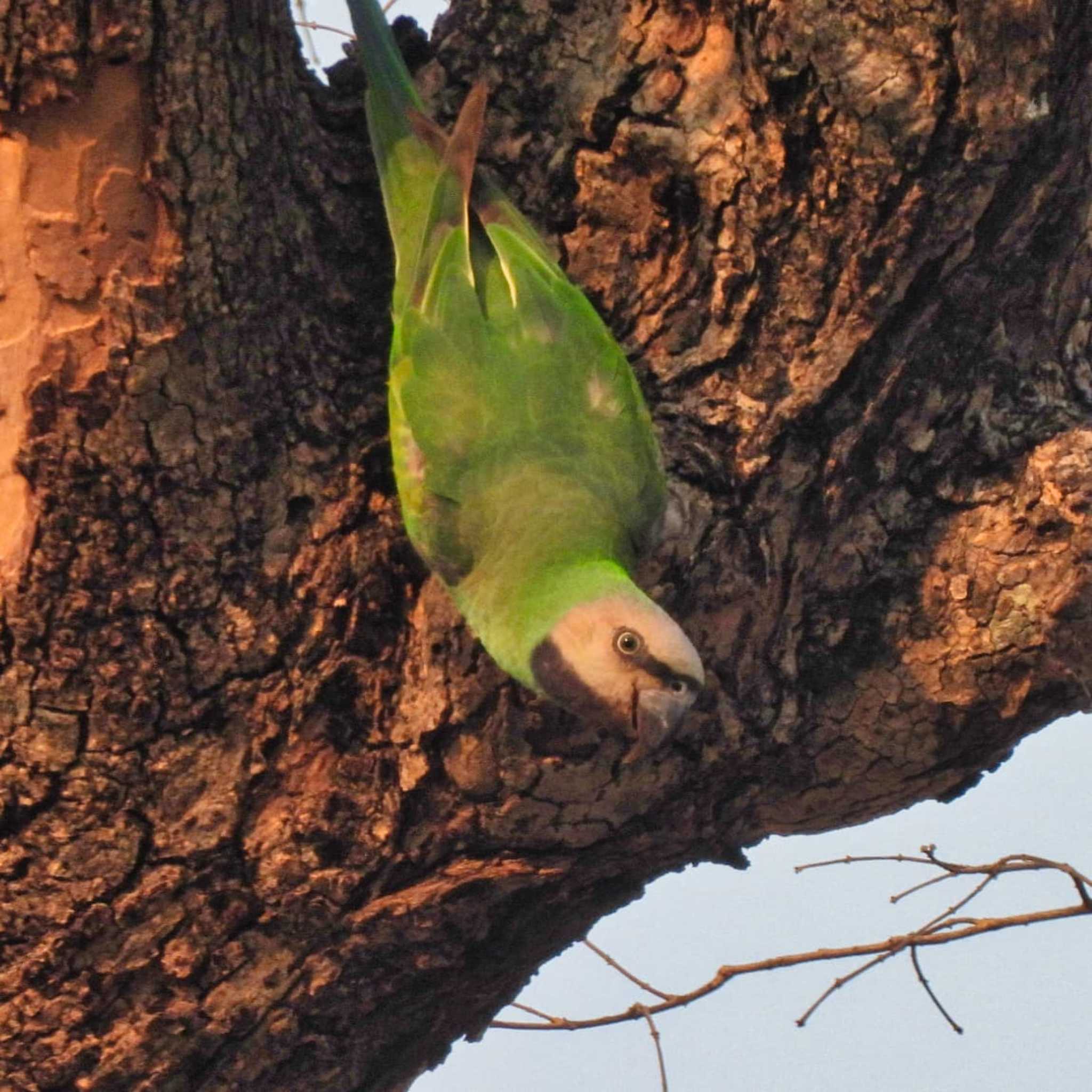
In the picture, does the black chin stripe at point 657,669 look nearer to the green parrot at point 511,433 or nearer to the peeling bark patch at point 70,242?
the green parrot at point 511,433

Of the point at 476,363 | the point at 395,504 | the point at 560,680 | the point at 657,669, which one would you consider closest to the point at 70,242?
the point at 395,504

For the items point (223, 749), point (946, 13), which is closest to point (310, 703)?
point (223, 749)

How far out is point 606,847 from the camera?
3.02 m

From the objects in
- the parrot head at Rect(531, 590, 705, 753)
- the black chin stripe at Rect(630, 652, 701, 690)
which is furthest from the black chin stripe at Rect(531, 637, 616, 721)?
the black chin stripe at Rect(630, 652, 701, 690)

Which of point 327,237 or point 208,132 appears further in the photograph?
point 327,237

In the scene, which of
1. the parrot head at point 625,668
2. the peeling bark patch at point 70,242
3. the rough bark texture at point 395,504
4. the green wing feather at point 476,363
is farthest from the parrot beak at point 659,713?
the peeling bark patch at point 70,242

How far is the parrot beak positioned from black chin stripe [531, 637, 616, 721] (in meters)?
0.06

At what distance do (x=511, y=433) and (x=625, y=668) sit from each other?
79 cm

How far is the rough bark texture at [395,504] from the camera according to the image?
2449mm

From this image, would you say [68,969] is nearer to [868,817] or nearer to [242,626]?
[242,626]

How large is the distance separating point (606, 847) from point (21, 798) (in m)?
1.29

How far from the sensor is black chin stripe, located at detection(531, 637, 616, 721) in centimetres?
265

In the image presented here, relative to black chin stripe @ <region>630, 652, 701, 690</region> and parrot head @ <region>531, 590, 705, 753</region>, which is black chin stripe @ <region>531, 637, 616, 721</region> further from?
black chin stripe @ <region>630, 652, 701, 690</region>

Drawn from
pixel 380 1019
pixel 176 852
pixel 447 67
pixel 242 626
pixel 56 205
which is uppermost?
pixel 447 67
